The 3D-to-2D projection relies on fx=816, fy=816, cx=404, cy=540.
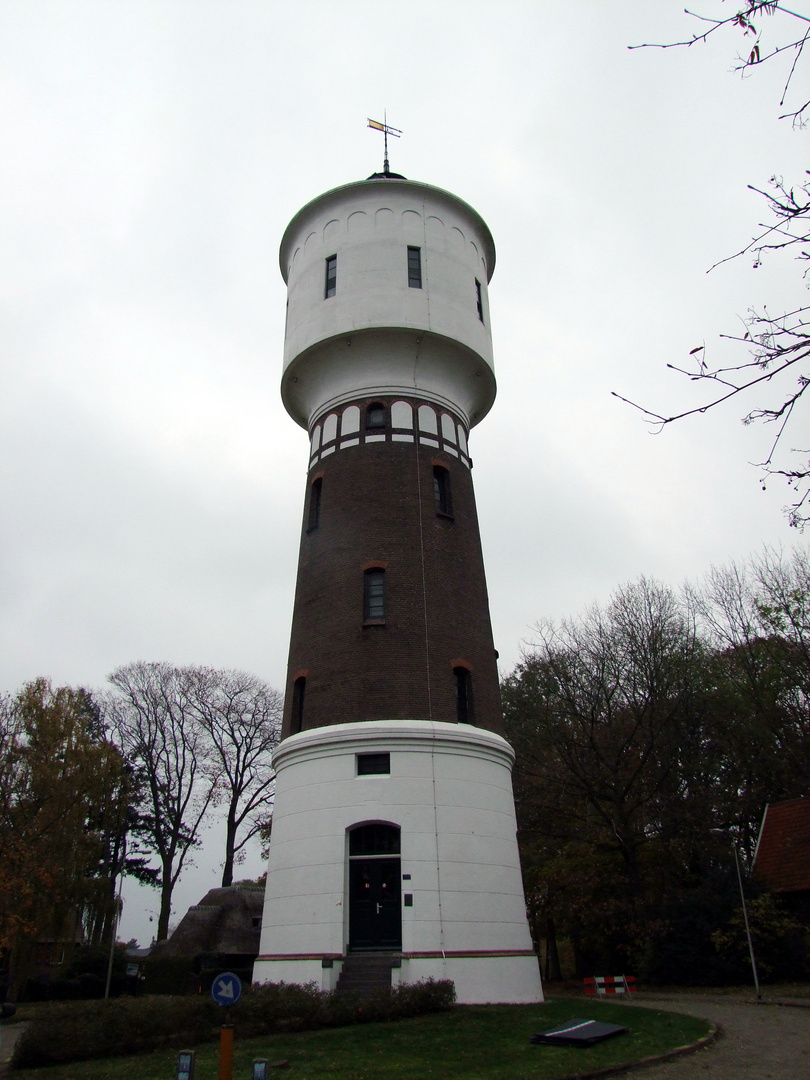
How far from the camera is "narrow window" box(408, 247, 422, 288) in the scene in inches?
872

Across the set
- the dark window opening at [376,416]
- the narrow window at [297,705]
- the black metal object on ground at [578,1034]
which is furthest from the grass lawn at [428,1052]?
the dark window opening at [376,416]

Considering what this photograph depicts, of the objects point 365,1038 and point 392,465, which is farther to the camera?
point 392,465

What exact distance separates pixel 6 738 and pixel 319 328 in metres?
16.4

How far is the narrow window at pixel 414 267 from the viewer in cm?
2216

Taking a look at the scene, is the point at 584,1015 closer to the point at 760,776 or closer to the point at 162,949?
the point at 760,776

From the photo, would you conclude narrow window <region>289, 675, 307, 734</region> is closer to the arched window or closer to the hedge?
the arched window

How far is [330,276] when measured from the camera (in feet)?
75.6

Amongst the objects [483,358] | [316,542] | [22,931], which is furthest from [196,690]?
[483,358]

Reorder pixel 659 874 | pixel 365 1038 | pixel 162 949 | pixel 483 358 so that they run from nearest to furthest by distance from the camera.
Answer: pixel 365 1038
pixel 483 358
pixel 659 874
pixel 162 949

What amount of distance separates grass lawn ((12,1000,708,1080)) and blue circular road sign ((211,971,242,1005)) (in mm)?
2177

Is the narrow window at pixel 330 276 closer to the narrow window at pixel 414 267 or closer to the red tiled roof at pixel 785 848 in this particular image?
the narrow window at pixel 414 267

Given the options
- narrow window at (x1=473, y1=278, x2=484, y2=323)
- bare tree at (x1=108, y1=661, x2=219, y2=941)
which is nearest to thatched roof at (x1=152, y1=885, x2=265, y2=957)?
bare tree at (x1=108, y1=661, x2=219, y2=941)

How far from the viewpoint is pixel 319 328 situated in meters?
21.9

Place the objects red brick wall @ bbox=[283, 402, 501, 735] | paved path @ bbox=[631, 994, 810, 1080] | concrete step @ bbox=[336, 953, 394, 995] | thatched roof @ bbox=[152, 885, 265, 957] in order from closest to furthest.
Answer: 1. paved path @ bbox=[631, 994, 810, 1080]
2. concrete step @ bbox=[336, 953, 394, 995]
3. red brick wall @ bbox=[283, 402, 501, 735]
4. thatched roof @ bbox=[152, 885, 265, 957]
